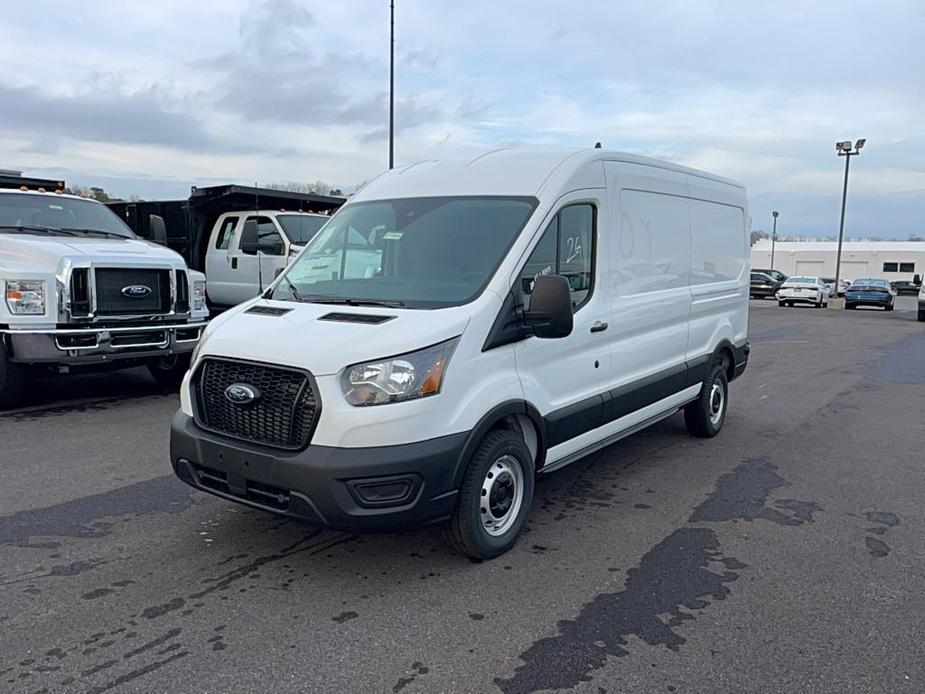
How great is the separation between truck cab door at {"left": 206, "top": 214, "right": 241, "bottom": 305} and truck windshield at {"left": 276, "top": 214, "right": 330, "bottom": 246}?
1101 millimetres

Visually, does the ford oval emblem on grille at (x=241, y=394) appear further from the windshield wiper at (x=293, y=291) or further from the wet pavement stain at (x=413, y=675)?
the wet pavement stain at (x=413, y=675)

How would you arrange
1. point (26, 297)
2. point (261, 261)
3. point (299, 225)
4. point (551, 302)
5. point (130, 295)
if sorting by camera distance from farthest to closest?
point (299, 225), point (261, 261), point (130, 295), point (26, 297), point (551, 302)

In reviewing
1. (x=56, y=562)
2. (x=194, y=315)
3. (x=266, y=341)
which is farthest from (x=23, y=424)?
(x=266, y=341)

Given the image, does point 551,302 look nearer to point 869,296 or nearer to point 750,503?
point 750,503

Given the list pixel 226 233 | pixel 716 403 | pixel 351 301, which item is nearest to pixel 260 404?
pixel 351 301

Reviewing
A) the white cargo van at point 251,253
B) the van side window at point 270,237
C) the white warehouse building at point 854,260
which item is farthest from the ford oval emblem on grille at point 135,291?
the white warehouse building at point 854,260

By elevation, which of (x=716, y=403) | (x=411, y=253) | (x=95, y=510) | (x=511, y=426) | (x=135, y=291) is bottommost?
(x=95, y=510)

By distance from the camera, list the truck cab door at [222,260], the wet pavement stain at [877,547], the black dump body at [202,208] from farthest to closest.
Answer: the truck cab door at [222,260]
the black dump body at [202,208]
the wet pavement stain at [877,547]

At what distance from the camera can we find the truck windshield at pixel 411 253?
4410 mm

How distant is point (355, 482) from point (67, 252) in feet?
18.4

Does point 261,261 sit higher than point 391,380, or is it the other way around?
point 261,261

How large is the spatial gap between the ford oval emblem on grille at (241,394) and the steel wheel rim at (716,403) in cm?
487

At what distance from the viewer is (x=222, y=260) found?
13352 millimetres

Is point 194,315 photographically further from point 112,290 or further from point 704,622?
point 704,622
